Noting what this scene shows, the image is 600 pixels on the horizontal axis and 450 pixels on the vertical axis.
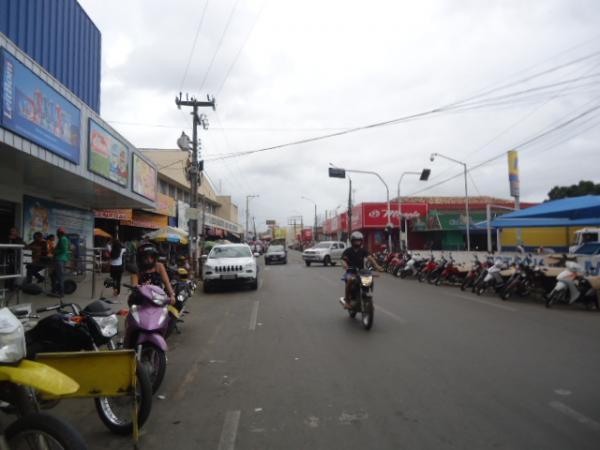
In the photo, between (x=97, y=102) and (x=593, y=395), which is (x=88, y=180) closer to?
(x=97, y=102)

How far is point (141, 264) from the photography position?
6.36 m

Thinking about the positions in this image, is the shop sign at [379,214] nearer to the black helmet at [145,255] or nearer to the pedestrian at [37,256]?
the pedestrian at [37,256]

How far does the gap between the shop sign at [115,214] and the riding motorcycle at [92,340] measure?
1966cm

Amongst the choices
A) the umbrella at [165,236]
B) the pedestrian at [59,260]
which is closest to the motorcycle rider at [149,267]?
the pedestrian at [59,260]

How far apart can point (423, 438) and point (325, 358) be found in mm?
2626

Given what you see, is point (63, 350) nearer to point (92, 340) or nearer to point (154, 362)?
point (92, 340)

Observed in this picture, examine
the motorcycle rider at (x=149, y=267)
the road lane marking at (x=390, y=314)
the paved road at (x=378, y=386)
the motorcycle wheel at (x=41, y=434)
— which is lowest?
the paved road at (x=378, y=386)

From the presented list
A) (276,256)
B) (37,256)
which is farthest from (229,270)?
(276,256)

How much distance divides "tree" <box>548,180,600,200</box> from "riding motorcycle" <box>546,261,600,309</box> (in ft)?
139

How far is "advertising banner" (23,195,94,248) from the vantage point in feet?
45.4

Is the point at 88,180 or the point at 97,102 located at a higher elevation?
the point at 97,102

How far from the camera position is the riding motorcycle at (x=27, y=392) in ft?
8.08

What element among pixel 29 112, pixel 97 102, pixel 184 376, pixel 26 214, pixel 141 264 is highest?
pixel 97 102

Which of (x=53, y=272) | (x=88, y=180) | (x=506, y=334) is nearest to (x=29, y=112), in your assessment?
(x=88, y=180)
